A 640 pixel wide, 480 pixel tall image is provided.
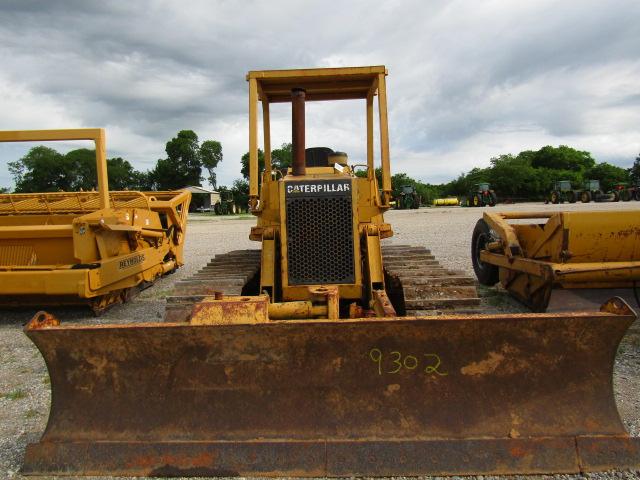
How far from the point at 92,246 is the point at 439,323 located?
5.23 meters

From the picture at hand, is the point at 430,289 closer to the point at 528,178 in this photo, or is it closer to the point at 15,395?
the point at 15,395

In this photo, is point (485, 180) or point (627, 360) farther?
point (485, 180)

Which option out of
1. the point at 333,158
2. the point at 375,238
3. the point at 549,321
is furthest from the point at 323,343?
the point at 333,158

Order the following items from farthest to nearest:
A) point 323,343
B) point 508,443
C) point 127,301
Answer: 1. point 127,301
2. point 323,343
3. point 508,443

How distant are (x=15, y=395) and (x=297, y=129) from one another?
3.18m

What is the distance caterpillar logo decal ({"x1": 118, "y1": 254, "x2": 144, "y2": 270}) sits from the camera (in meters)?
6.69

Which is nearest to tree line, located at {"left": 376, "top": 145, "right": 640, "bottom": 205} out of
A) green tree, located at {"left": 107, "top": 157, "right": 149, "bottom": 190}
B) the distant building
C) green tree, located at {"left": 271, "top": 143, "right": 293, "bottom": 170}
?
the distant building

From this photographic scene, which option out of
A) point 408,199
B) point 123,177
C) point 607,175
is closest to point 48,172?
point 123,177

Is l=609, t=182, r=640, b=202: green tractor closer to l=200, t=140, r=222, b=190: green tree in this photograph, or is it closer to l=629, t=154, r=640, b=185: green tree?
l=629, t=154, r=640, b=185: green tree

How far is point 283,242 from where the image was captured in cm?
396

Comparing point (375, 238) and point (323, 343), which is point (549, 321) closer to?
point (323, 343)

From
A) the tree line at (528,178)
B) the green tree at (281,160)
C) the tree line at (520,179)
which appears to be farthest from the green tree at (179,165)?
the green tree at (281,160)

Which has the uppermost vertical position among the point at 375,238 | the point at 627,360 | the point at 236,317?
the point at 375,238

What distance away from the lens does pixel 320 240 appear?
3.96 m
